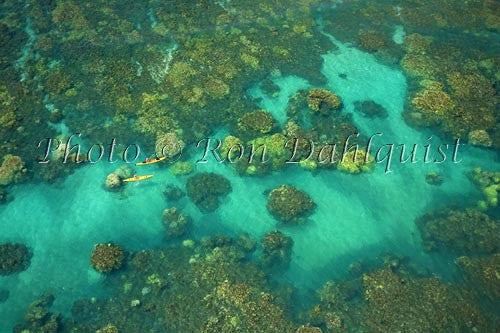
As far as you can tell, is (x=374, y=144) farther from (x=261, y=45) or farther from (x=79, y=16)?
(x=79, y=16)

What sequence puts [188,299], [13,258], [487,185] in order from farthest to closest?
1. [487,185]
2. [13,258]
3. [188,299]

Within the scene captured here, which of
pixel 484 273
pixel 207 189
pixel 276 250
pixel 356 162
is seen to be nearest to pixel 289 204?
pixel 276 250

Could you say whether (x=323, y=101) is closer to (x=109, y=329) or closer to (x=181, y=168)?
(x=181, y=168)

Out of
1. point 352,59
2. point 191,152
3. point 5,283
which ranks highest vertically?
point 352,59

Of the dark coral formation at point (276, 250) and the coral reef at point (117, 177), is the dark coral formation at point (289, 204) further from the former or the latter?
the coral reef at point (117, 177)

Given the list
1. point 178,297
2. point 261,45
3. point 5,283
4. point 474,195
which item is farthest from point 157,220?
point 474,195

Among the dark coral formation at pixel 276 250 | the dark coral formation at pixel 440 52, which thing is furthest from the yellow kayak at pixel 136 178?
the dark coral formation at pixel 440 52

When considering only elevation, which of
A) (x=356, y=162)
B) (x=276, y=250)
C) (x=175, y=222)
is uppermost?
(x=356, y=162)
